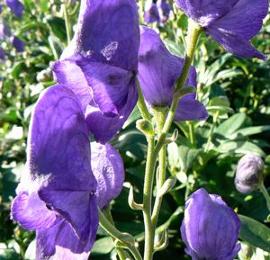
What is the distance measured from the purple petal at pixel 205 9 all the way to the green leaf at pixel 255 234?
2.24 ft

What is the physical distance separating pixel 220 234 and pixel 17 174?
1523mm

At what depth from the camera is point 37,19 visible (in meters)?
3.62

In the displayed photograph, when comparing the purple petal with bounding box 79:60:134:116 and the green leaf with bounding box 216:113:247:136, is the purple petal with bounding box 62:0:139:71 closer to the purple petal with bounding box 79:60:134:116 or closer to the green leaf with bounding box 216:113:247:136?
the purple petal with bounding box 79:60:134:116

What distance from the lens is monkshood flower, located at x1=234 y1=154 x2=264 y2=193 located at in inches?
58.9

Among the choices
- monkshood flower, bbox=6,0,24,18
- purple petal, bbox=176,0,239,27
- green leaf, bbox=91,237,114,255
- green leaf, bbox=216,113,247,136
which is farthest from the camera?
monkshood flower, bbox=6,0,24,18

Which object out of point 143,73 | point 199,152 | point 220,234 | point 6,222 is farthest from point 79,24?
point 6,222

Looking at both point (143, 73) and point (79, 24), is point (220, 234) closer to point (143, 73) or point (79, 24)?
point (143, 73)

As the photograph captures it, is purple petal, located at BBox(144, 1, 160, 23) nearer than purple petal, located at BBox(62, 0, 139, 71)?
No

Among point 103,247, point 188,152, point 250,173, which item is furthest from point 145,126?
point 188,152

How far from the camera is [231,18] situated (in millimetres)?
920

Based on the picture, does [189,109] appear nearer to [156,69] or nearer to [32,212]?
[156,69]

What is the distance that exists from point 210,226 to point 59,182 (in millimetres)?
362

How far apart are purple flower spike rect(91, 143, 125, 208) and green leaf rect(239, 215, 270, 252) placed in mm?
523

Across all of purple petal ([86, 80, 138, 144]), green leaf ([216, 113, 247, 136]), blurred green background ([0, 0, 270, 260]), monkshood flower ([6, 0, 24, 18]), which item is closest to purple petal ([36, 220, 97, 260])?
purple petal ([86, 80, 138, 144])
